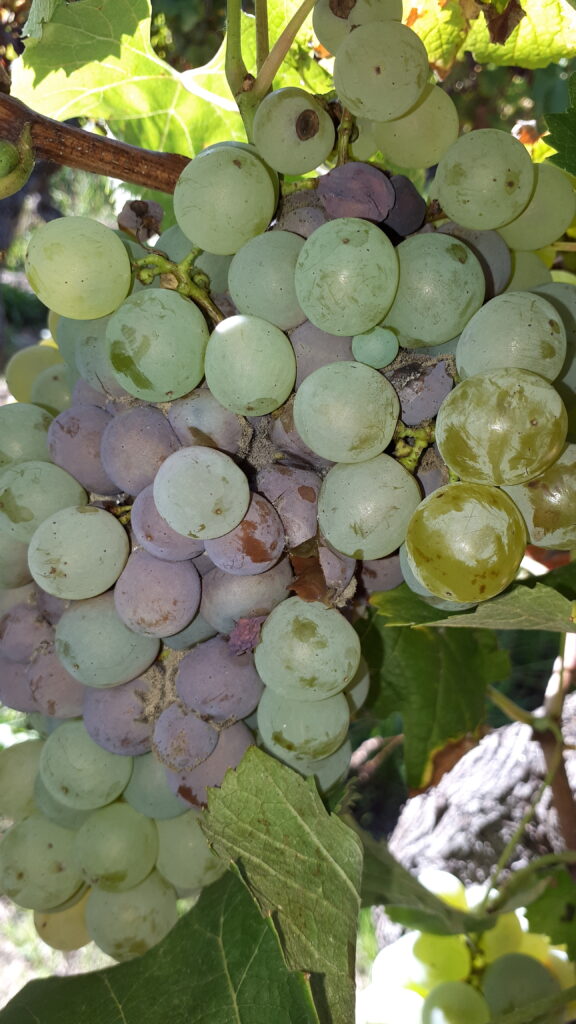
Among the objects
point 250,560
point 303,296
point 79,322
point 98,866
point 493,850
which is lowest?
point 493,850

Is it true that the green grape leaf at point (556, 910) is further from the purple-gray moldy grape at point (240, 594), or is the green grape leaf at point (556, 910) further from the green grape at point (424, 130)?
the green grape at point (424, 130)

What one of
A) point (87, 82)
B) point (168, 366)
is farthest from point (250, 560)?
point (87, 82)

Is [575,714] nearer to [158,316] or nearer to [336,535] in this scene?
[336,535]

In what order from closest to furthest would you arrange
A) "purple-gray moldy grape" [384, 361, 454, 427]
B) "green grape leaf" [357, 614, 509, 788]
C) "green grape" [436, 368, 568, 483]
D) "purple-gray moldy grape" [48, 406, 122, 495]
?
"green grape" [436, 368, 568, 483] < "purple-gray moldy grape" [384, 361, 454, 427] < "purple-gray moldy grape" [48, 406, 122, 495] < "green grape leaf" [357, 614, 509, 788]

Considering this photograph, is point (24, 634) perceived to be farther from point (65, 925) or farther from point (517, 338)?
point (517, 338)

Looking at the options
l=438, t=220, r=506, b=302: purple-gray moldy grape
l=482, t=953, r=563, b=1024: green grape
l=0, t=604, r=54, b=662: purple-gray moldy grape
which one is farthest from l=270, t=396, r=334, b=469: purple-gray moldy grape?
l=482, t=953, r=563, b=1024: green grape

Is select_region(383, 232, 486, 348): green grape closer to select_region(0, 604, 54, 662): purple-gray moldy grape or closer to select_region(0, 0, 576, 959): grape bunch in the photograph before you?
select_region(0, 0, 576, 959): grape bunch
